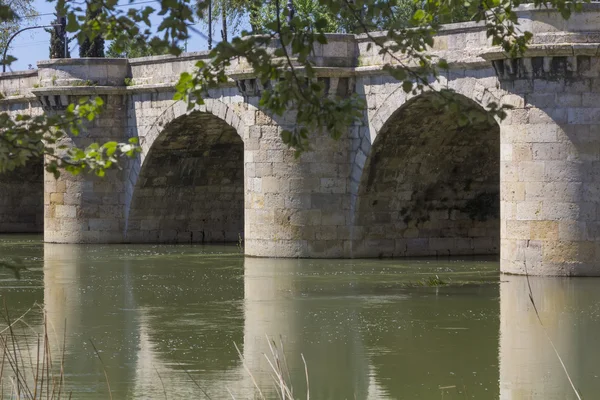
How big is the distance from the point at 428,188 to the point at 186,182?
246 inches

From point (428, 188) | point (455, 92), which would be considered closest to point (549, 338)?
point (455, 92)

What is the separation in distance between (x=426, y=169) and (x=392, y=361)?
10.4 m

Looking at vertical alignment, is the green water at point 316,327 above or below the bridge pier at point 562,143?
below

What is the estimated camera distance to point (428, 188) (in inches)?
808

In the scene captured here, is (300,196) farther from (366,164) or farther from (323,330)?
(323,330)

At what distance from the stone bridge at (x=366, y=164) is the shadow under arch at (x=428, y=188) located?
0.02 m

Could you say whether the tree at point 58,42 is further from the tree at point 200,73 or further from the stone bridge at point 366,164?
the tree at point 200,73

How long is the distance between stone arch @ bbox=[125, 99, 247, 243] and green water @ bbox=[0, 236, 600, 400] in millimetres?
4573

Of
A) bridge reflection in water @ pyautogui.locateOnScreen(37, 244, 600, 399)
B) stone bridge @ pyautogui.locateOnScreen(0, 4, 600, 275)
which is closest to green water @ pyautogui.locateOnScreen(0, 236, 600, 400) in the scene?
bridge reflection in water @ pyautogui.locateOnScreen(37, 244, 600, 399)

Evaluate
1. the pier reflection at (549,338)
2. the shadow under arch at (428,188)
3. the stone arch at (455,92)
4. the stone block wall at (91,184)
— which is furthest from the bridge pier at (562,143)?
the stone block wall at (91,184)

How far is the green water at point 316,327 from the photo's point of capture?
894cm

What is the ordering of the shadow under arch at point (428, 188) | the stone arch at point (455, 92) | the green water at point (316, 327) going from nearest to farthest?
the green water at point (316, 327)
the stone arch at point (455, 92)
the shadow under arch at point (428, 188)

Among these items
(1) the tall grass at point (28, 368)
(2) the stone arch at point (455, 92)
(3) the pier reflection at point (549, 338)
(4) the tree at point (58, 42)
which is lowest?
(3) the pier reflection at point (549, 338)

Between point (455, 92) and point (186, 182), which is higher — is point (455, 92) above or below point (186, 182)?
above
